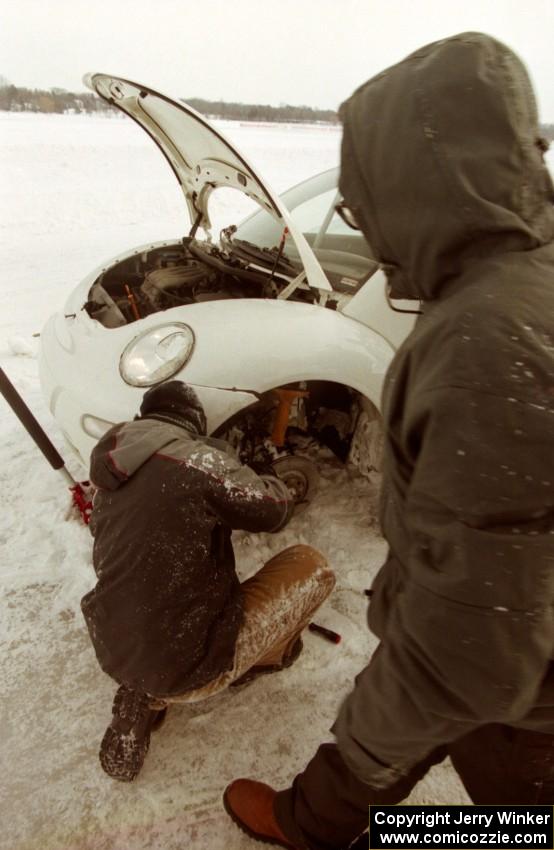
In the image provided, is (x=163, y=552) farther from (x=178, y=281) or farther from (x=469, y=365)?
(x=178, y=281)

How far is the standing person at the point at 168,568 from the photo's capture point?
151cm

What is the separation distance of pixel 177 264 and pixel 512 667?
3.27 meters

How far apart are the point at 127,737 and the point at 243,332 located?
1657mm

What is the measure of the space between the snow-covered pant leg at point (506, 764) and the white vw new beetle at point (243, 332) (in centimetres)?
149

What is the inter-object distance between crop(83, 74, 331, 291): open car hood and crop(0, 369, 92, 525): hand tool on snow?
158 centimetres

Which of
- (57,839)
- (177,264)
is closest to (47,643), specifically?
(57,839)

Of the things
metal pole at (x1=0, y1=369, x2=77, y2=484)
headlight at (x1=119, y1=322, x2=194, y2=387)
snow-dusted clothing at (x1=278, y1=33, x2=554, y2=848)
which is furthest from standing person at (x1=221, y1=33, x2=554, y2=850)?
metal pole at (x1=0, y1=369, x2=77, y2=484)

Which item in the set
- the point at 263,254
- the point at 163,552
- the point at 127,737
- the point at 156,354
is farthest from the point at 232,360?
the point at 127,737

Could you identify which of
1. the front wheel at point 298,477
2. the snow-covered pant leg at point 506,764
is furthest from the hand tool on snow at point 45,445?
the snow-covered pant leg at point 506,764

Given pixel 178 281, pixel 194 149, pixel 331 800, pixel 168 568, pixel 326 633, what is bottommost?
pixel 326 633

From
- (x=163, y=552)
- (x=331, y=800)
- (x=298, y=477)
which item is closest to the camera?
(x=331, y=800)

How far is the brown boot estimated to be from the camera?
1.62m

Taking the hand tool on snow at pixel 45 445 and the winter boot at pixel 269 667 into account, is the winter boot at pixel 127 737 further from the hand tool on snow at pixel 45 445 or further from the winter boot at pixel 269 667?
the hand tool on snow at pixel 45 445

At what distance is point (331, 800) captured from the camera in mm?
1354
